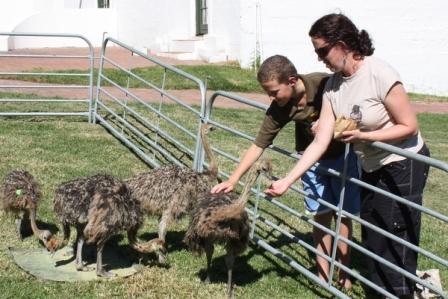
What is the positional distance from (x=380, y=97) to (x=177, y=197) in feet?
7.90

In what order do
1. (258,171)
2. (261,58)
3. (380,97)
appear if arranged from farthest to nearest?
(261,58) < (258,171) < (380,97)

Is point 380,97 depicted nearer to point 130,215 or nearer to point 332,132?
point 332,132

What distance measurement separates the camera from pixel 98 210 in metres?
5.84

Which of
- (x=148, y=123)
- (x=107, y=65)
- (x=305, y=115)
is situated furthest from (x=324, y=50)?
(x=107, y=65)

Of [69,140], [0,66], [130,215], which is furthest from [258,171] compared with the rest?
[0,66]

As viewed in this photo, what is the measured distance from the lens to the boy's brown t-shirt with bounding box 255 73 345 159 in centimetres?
575

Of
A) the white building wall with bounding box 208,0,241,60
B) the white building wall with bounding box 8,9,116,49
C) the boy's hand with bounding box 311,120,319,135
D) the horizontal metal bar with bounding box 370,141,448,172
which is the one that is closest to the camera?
the horizontal metal bar with bounding box 370,141,448,172

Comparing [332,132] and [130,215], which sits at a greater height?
[332,132]

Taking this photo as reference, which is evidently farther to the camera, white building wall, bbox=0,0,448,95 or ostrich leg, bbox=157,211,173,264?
white building wall, bbox=0,0,448,95

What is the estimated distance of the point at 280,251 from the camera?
704 centimetres

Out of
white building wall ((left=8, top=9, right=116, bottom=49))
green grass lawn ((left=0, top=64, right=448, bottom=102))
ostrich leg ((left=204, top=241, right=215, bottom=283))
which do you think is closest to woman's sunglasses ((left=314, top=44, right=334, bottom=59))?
ostrich leg ((left=204, top=241, right=215, bottom=283))

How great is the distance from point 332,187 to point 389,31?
1422 centimetres

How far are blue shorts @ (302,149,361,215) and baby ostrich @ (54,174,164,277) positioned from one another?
1.50 meters

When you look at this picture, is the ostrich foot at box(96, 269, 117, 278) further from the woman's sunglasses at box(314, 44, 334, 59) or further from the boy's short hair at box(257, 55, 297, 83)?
the woman's sunglasses at box(314, 44, 334, 59)
